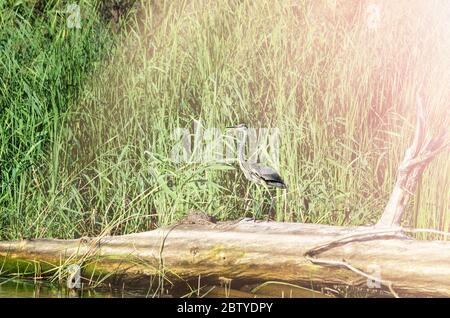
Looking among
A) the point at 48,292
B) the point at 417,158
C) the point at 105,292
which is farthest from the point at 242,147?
the point at 48,292

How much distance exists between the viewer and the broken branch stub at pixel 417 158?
528cm

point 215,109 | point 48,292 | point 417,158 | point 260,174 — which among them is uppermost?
point 215,109

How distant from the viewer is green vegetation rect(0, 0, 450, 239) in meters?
5.40

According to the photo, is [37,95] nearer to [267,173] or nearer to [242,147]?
[242,147]

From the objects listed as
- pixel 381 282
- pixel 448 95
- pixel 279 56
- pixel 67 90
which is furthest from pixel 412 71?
pixel 67 90

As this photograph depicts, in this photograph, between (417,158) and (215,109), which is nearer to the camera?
(417,158)

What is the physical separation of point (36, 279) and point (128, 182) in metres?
0.65

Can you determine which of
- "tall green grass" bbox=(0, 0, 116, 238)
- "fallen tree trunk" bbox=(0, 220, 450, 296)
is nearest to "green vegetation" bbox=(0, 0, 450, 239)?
"tall green grass" bbox=(0, 0, 116, 238)

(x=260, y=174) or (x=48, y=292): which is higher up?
(x=260, y=174)

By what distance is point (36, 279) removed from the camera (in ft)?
17.6

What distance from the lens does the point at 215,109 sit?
5.56 meters

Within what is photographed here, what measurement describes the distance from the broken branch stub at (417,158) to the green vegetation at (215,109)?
0.05 m

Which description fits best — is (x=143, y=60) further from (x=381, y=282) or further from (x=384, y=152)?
(x=381, y=282)

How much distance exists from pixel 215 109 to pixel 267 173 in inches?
17.5
